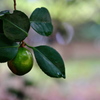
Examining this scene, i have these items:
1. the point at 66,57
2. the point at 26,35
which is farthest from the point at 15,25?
the point at 66,57

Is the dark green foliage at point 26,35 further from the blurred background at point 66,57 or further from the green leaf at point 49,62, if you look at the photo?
the blurred background at point 66,57

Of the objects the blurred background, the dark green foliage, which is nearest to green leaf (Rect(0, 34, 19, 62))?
the dark green foliage

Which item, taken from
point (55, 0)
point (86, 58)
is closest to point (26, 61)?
point (55, 0)

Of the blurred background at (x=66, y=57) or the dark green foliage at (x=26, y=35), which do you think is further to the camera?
the blurred background at (x=66, y=57)

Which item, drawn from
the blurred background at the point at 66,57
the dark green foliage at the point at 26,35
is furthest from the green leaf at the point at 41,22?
the blurred background at the point at 66,57

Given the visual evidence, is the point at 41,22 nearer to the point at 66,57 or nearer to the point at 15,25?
the point at 15,25

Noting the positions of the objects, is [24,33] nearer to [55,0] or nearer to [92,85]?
[55,0]
